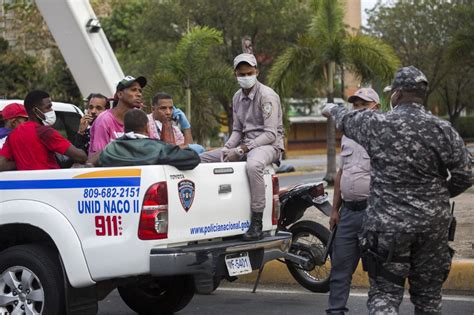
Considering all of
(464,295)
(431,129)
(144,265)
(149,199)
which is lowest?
(464,295)

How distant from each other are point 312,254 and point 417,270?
305cm

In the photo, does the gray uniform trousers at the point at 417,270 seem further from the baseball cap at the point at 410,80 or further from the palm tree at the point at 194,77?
the palm tree at the point at 194,77

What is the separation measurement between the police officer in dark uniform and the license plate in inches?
52.3

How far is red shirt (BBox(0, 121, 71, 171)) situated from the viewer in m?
6.29

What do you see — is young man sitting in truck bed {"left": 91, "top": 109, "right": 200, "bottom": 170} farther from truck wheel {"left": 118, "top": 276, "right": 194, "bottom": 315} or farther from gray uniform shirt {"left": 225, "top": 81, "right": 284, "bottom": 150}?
truck wheel {"left": 118, "top": 276, "right": 194, "bottom": 315}

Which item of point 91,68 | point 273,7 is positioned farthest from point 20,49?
point 91,68

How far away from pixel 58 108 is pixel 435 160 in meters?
4.83

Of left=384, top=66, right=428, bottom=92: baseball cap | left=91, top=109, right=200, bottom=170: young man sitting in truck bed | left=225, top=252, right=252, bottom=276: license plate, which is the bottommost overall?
left=225, top=252, right=252, bottom=276: license plate

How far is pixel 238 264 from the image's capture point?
6.14m

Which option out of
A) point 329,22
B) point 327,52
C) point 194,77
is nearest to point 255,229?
point 194,77

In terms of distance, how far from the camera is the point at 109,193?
559 centimetres

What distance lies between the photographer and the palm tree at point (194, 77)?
1836cm

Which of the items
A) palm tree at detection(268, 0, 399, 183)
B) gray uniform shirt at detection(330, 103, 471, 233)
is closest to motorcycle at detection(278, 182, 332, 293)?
gray uniform shirt at detection(330, 103, 471, 233)

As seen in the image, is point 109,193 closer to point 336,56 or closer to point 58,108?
point 58,108
